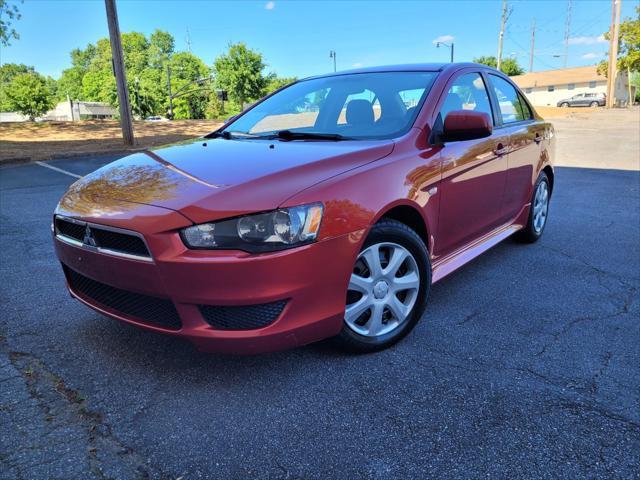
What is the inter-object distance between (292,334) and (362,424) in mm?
488

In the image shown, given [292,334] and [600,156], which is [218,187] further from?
[600,156]

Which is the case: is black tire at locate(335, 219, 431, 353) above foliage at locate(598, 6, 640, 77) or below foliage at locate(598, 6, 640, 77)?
below

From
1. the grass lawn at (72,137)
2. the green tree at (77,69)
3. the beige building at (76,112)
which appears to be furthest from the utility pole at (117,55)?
the green tree at (77,69)

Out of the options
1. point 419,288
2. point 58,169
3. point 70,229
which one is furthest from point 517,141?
point 58,169

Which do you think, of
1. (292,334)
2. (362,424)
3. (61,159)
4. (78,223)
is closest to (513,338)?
(362,424)

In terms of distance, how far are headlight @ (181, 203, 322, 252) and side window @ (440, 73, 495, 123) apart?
152 centimetres

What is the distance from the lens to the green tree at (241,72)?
52031 millimetres

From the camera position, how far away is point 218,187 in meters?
2.23

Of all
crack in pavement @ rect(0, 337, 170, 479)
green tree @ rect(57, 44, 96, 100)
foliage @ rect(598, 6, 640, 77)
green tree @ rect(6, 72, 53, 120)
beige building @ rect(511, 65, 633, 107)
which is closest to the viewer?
crack in pavement @ rect(0, 337, 170, 479)

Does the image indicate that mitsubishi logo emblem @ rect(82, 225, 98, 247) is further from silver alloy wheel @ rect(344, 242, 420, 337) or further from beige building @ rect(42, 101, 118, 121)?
beige building @ rect(42, 101, 118, 121)

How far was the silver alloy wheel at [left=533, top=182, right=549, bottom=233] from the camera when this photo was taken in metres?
4.67

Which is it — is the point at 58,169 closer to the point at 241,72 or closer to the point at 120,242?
the point at 120,242

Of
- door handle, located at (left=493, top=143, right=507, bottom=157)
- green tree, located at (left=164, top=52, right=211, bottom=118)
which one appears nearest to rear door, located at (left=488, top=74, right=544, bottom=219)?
door handle, located at (left=493, top=143, right=507, bottom=157)

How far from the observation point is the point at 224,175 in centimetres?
237
